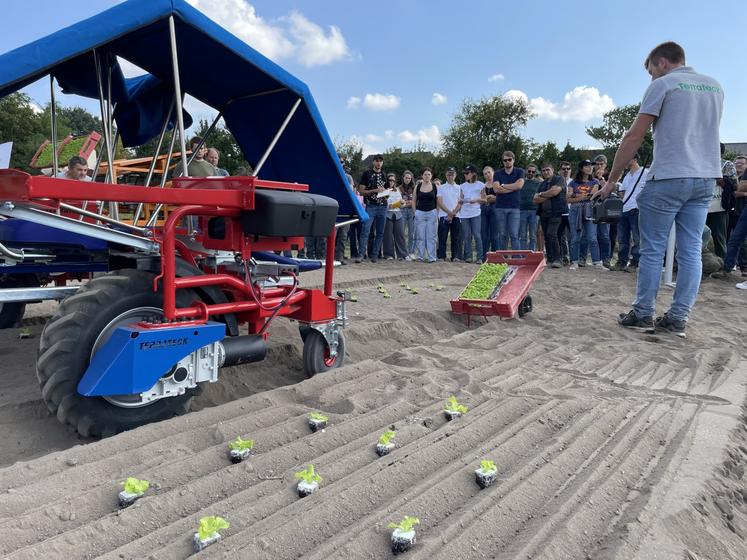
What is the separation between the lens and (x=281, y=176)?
16.0 ft

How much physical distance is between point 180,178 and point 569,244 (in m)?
9.48

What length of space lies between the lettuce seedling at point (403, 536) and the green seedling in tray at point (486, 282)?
436cm

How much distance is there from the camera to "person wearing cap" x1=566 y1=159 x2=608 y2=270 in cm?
1034

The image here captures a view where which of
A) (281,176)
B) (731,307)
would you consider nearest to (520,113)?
(731,307)

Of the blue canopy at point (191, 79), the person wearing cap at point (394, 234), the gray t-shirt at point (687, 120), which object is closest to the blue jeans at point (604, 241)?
the person wearing cap at point (394, 234)

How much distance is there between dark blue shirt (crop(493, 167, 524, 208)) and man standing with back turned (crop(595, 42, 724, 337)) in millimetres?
5113

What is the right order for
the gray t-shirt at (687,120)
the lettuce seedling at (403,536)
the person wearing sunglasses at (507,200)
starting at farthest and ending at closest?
the person wearing sunglasses at (507,200) → the gray t-shirt at (687,120) → the lettuce seedling at (403,536)

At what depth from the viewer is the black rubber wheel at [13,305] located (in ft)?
15.1

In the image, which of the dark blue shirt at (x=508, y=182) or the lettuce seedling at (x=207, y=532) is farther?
the dark blue shirt at (x=508, y=182)

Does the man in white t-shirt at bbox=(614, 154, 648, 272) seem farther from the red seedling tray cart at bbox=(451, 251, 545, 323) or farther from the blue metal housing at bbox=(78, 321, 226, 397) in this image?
the blue metal housing at bbox=(78, 321, 226, 397)

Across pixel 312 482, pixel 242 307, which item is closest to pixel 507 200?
pixel 242 307

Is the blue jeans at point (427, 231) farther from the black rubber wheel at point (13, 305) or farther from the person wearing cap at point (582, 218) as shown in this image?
the black rubber wheel at point (13, 305)

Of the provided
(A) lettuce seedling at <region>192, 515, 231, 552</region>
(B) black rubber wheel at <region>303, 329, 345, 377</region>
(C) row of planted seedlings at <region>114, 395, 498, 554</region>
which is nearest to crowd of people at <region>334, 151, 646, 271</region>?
(B) black rubber wheel at <region>303, 329, 345, 377</region>

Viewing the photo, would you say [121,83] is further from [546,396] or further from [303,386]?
[546,396]
